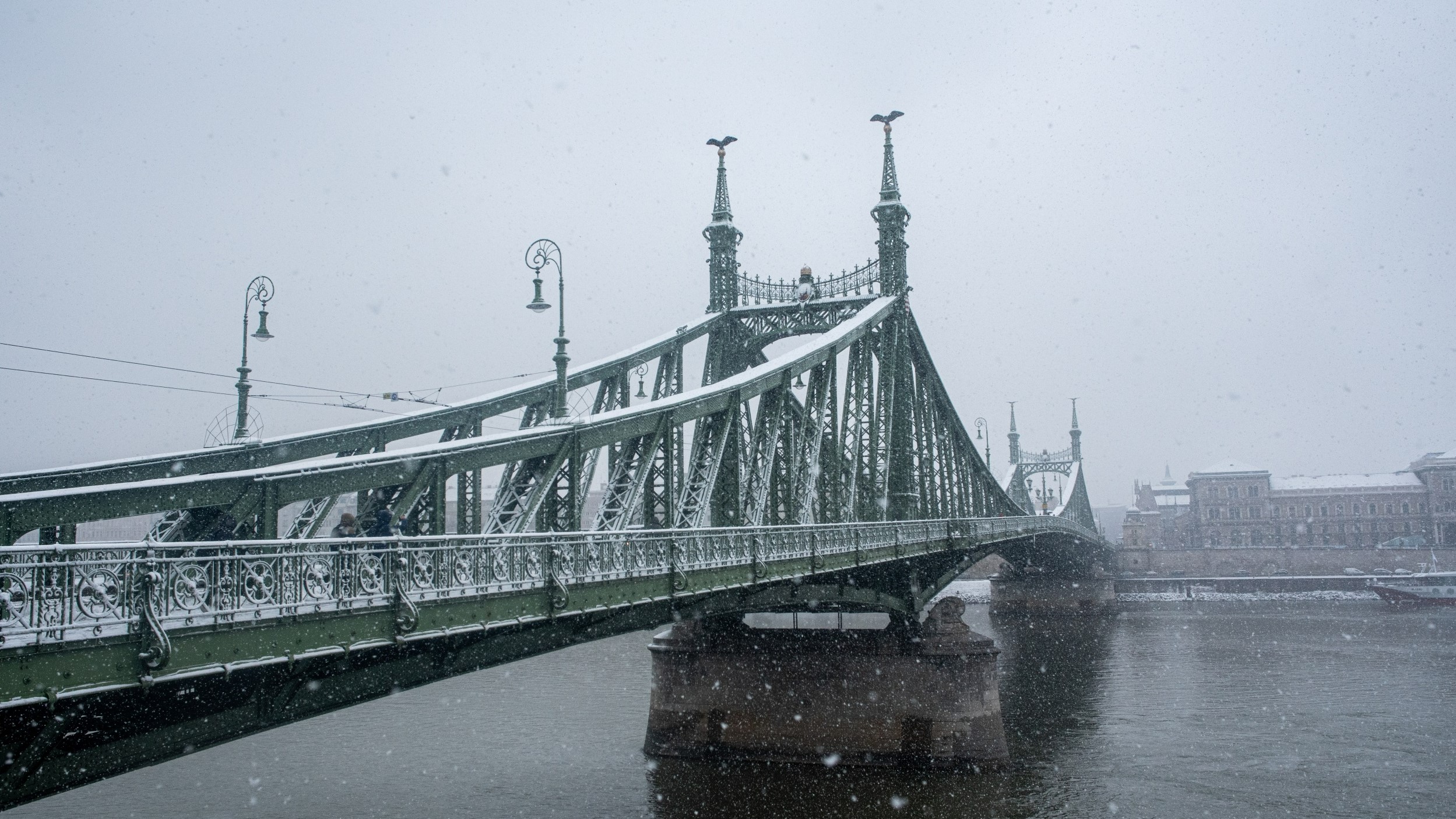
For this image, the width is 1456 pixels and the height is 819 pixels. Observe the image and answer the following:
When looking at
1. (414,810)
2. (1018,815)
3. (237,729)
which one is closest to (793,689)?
(1018,815)

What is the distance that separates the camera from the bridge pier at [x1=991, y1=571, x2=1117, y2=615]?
74062 mm

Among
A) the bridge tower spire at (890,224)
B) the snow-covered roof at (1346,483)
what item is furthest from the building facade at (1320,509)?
the bridge tower spire at (890,224)

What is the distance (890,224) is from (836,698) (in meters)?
15.2

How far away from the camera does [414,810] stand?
853 inches

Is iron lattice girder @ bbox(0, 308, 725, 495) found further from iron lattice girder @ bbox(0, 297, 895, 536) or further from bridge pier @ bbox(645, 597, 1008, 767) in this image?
bridge pier @ bbox(645, 597, 1008, 767)

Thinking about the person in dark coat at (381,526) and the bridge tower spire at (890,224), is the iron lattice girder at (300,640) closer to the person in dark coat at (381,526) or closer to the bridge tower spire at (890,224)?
the person in dark coat at (381,526)

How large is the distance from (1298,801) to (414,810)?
58.5ft

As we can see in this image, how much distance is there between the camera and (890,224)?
3438 cm

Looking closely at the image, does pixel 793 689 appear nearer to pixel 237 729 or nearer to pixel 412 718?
pixel 412 718

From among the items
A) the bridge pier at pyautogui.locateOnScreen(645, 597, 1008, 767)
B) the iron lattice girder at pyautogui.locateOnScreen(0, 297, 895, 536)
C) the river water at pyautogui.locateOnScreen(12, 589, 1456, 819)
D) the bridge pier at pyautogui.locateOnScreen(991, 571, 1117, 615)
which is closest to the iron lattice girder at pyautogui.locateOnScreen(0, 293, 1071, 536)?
the iron lattice girder at pyautogui.locateOnScreen(0, 297, 895, 536)

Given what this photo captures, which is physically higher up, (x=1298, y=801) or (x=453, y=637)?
(x=453, y=637)

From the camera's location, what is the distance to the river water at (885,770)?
73.5 feet

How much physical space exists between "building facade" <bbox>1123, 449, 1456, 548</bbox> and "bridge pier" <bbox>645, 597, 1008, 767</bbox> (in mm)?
90698

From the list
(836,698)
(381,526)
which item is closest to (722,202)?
(836,698)
